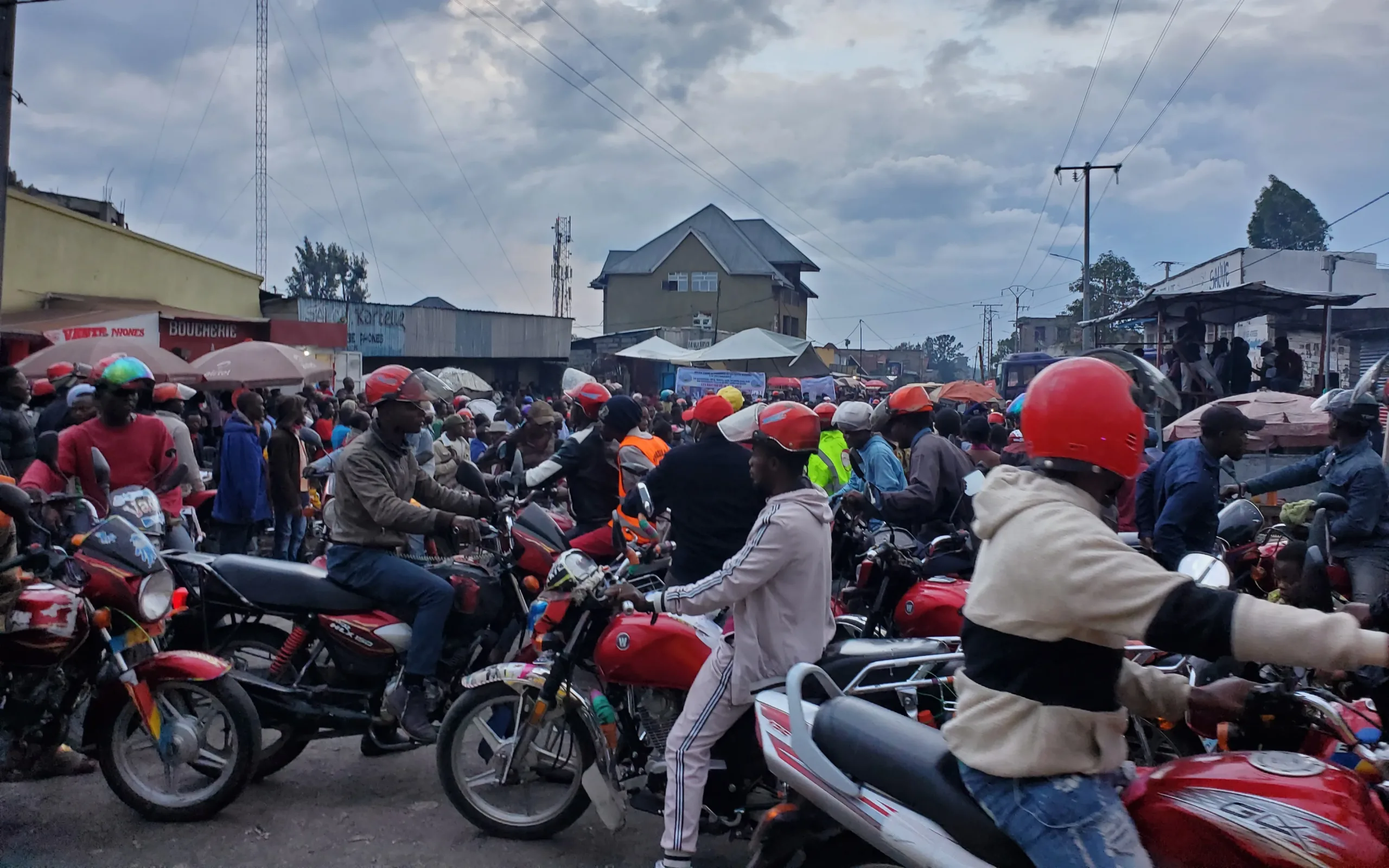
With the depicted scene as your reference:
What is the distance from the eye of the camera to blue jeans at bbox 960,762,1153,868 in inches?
88.3

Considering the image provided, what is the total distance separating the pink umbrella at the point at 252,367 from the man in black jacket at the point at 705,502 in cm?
1029

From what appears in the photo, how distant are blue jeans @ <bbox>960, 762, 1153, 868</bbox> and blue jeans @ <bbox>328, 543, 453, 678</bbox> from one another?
125 inches

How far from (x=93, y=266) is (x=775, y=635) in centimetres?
2169

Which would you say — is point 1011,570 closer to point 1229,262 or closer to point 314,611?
point 314,611

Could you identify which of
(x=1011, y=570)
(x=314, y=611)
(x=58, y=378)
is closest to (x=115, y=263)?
(x=58, y=378)

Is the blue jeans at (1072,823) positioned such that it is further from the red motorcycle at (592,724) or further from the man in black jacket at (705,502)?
the man in black jacket at (705,502)

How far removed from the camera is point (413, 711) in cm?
486

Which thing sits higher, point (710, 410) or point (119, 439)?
point (710, 410)

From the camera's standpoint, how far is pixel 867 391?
36594mm

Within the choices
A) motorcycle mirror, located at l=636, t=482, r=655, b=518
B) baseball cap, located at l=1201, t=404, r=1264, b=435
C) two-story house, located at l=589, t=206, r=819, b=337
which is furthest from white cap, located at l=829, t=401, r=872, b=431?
two-story house, located at l=589, t=206, r=819, b=337

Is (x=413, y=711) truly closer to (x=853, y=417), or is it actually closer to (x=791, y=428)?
(x=791, y=428)

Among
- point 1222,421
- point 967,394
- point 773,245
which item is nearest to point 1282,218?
point 773,245

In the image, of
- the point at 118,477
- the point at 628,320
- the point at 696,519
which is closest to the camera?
the point at 696,519

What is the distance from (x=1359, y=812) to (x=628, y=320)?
5800 centimetres
